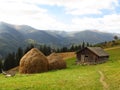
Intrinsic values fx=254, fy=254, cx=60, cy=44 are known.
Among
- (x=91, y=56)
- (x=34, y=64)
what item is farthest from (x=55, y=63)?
(x=91, y=56)

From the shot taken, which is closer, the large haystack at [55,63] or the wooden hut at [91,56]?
the large haystack at [55,63]

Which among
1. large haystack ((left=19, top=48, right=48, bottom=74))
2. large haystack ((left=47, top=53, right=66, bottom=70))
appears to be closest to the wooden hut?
large haystack ((left=47, top=53, right=66, bottom=70))

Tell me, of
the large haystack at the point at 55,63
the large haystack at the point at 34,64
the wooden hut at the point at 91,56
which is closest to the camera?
the large haystack at the point at 34,64

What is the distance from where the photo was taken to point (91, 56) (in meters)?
70.9

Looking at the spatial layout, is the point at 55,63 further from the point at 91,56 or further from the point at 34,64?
the point at 91,56

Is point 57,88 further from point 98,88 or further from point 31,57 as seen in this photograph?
point 31,57

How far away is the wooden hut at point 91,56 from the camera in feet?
229

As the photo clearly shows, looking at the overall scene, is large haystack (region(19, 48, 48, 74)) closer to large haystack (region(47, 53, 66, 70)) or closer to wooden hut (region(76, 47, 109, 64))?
large haystack (region(47, 53, 66, 70))

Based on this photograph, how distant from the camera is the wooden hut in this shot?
69.8 m

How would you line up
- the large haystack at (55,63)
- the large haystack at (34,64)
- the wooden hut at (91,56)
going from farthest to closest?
the wooden hut at (91,56) < the large haystack at (55,63) < the large haystack at (34,64)

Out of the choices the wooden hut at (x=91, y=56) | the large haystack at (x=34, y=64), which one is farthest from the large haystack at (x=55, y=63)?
the wooden hut at (x=91, y=56)

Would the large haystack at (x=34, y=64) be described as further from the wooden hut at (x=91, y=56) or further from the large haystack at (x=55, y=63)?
the wooden hut at (x=91, y=56)

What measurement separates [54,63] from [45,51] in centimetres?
7360

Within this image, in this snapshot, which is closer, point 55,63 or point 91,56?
point 55,63
